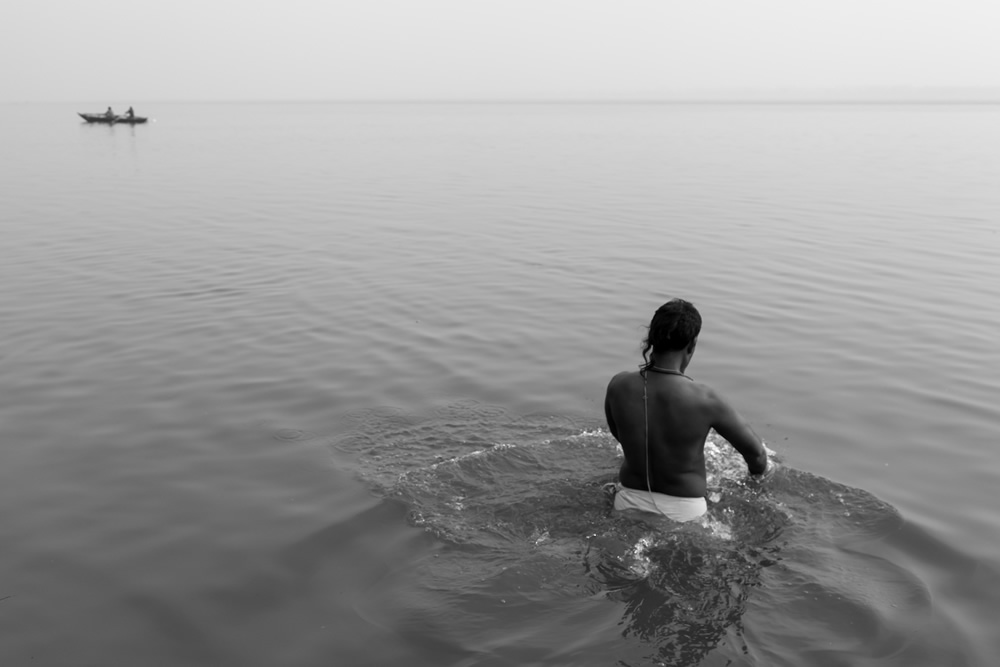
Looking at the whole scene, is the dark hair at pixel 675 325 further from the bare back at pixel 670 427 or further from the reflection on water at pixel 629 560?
the reflection on water at pixel 629 560

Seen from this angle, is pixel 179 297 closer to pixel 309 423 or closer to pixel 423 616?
pixel 309 423

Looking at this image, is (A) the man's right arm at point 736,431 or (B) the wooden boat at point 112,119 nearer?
(A) the man's right arm at point 736,431

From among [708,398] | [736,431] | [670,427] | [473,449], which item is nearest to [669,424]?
[670,427]

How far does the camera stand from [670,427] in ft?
19.1

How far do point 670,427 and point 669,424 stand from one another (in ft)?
0.08

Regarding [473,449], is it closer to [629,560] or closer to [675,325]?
[629,560]

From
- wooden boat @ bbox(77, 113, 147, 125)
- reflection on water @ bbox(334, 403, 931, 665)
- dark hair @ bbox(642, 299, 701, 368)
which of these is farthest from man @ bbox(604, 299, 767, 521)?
wooden boat @ bbox(77, 113, 147, 125)

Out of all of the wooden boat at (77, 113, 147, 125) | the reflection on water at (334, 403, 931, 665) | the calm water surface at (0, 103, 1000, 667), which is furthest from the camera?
the wooden boat at (77, 113, 147, 125)

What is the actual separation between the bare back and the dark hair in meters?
0.25

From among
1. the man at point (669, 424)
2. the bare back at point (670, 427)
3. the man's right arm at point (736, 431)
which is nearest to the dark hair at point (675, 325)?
the man at point (669, 424)

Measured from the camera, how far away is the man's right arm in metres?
5.71

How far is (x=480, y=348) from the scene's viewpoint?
1100 cm

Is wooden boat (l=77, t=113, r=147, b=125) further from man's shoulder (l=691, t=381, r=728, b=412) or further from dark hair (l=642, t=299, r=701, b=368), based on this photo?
man's shoulder (l=691, t=381, r=728, b=412)

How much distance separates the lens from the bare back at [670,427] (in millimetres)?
5715
